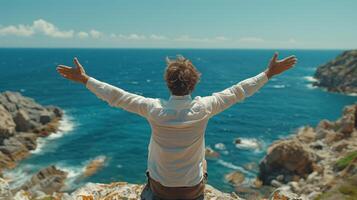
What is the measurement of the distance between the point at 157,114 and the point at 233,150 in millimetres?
40987

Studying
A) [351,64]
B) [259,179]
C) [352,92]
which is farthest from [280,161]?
[351,64]

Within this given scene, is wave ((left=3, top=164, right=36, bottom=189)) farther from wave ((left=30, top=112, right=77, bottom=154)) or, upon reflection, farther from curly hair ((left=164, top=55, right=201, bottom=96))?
curly hair ((left=164, top=55, right=201, bottom=96))

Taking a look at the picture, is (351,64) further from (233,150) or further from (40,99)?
(40,99)

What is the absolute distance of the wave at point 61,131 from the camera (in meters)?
45.7

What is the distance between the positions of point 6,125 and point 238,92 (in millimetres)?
45722

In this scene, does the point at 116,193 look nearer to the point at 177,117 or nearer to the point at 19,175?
the point at 177,117

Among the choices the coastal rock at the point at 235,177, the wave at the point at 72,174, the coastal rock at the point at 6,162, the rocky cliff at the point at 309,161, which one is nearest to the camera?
the rocky cliff at the point at 309,161

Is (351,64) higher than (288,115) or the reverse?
higher

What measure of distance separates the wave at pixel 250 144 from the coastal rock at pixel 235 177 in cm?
1026

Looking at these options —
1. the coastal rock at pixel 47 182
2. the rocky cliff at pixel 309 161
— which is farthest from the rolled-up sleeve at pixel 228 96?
the coastal rock at pixel 47 182

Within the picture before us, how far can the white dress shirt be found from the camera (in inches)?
196

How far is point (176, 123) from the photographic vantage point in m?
4.94

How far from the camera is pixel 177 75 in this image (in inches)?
194

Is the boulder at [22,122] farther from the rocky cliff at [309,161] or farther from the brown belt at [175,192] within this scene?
the brown belt at [175,192]
